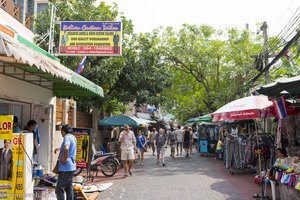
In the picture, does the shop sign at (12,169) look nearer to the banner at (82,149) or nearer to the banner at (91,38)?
the banner at (82,149)

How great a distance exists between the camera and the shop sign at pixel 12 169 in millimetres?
5688

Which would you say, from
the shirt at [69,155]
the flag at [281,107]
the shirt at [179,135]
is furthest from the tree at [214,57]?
the shirt at [69,155]

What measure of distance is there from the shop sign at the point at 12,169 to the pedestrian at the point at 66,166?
0.98 meters

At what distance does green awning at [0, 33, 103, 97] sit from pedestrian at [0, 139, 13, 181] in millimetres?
1459

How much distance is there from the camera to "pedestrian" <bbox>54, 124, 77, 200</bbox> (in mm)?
6617

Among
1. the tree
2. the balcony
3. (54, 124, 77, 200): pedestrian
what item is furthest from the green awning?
the tree

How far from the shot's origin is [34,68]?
6.93 meters

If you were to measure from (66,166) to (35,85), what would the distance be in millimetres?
3914

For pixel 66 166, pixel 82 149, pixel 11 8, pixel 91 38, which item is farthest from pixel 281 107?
pixel 11 8

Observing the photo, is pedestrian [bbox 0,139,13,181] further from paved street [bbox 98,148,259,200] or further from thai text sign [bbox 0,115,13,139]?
paved street [bbox 98,148,259,200]

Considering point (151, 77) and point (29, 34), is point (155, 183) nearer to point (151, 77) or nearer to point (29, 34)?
point (29, 34)

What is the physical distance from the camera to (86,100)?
17656 millimetres

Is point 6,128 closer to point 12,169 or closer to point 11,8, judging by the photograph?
point 12,169

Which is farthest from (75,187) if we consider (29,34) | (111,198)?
(29,34)
